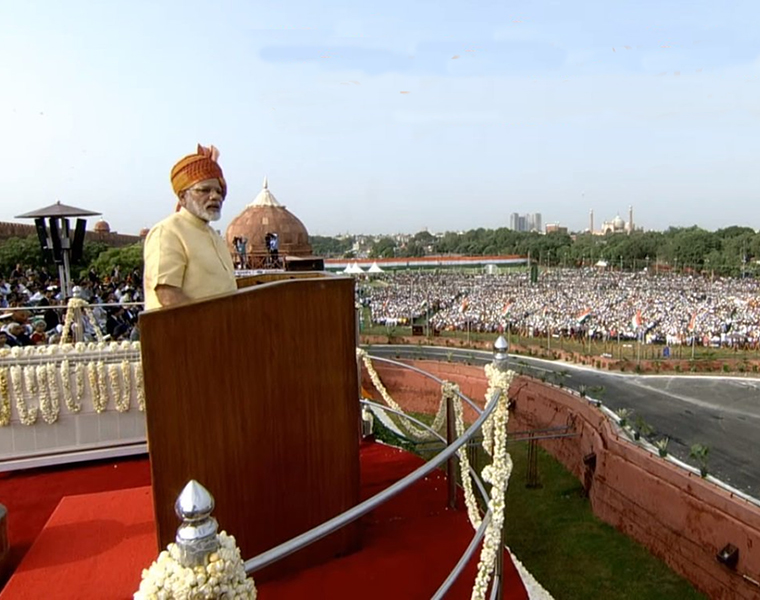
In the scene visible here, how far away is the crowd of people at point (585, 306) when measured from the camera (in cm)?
2922

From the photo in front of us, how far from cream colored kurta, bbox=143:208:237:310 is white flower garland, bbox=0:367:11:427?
2.35 metres

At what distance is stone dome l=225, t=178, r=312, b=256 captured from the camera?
31.1m

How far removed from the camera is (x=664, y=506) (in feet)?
31.4

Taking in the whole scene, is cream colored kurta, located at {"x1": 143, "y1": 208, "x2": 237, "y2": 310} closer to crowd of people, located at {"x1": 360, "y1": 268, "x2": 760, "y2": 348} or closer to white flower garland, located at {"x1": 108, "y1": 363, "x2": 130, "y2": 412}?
white flower garland, located at {"x1": 108, "y1": 363, "x2": 130, "y2": 412}

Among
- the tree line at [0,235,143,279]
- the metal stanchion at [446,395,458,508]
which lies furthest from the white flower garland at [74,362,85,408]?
the tree line at [0,235,143,279]

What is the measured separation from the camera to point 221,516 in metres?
2.67

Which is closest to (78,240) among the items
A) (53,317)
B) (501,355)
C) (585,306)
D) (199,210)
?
(53,317)

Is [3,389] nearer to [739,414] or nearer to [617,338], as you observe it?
[739,414]

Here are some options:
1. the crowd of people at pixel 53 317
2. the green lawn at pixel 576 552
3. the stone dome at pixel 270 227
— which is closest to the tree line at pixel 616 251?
the stone dome at pixel 270 227

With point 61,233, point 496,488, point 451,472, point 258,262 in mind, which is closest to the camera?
point 496,488

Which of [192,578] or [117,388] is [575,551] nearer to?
[117,388]

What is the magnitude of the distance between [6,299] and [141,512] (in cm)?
1114

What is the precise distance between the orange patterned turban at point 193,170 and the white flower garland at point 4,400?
2.63 meters

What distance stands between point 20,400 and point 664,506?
9994mm
